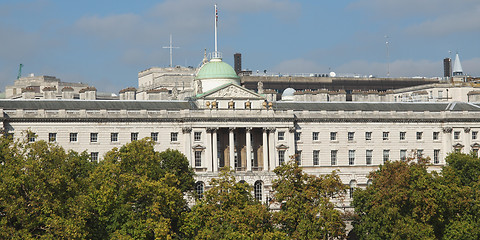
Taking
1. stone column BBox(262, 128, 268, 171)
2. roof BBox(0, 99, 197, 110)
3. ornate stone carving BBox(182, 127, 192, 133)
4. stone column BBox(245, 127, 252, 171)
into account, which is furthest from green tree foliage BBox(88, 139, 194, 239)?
stone column BBox(262, 128, 268, 171)

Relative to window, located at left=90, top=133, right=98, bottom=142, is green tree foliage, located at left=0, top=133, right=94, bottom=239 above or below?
below

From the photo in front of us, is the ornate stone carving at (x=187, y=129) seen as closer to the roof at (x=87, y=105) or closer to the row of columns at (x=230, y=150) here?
the row of columns at (x=230, y=150)

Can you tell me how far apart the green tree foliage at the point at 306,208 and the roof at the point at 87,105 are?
42.4 m

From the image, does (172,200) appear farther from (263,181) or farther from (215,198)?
(263,181)

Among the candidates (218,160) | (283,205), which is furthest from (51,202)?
(218,160)

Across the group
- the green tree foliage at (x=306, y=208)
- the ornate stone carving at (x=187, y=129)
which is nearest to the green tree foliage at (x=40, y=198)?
the green tree foliage at (x=306, y=208)

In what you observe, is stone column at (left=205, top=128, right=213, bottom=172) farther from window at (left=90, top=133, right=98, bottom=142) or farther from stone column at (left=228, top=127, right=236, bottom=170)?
window at (left=90, top=133, right=98, bottom=142)

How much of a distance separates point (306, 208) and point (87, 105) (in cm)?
5298

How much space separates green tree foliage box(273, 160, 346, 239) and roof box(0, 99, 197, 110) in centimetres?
4235

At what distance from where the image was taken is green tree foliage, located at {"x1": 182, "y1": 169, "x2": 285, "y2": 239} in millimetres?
147500

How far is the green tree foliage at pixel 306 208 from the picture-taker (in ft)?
499

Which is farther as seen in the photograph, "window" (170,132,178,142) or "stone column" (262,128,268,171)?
"stone column" (262,128,268,171)

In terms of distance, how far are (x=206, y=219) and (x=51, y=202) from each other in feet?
66.8

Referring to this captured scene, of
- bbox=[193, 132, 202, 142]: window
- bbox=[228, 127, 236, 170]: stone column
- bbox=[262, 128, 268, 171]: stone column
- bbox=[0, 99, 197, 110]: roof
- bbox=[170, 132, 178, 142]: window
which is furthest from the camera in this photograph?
bbox=[262, 128, 268, 171]: stone column
